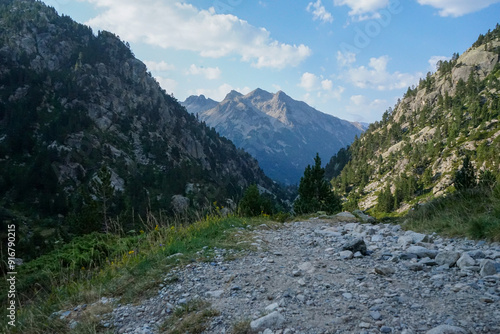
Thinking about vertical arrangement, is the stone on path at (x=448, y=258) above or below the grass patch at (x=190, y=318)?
above

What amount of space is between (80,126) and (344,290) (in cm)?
13883

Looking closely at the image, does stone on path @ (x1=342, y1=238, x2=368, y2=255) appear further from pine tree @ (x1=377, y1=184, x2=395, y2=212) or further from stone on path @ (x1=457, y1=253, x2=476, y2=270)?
pine tree @ (x1=377, y1=184, x2=395, y2=212)

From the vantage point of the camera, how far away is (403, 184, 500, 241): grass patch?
6457mm

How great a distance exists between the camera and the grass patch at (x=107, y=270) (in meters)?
5.18

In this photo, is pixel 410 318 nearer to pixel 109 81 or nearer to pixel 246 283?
pixel 246 283

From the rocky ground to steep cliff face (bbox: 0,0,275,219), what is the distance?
7542cm

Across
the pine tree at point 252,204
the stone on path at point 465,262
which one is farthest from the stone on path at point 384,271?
the pine tree at point 252,204

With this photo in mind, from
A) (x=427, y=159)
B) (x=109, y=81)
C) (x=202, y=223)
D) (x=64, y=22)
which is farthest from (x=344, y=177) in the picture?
(x=64, y=22)

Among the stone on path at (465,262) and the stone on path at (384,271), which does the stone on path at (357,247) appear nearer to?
the stone on path at (384,271)

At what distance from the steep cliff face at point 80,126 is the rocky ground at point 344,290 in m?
75.4

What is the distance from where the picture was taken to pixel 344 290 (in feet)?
14.1

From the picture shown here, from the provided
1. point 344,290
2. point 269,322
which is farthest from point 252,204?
point 269,322

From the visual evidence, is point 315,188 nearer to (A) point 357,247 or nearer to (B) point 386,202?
(A) point 357,247

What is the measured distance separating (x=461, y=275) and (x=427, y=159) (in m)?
163
